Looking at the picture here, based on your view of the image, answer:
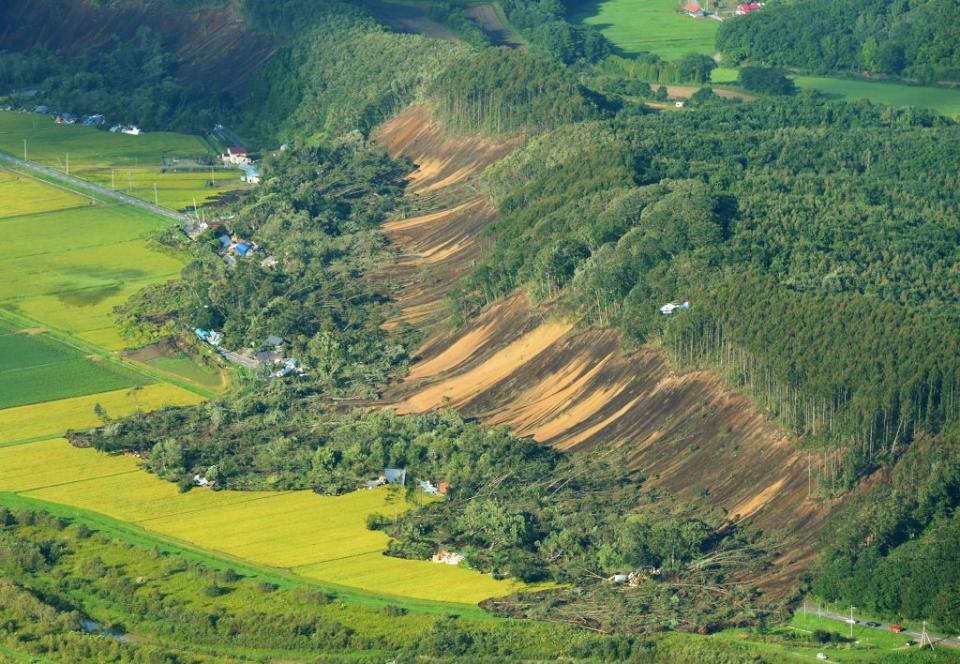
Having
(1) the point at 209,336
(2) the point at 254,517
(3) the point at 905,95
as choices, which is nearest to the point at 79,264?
(1) the point at 209,336

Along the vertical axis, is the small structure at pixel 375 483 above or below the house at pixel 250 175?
above

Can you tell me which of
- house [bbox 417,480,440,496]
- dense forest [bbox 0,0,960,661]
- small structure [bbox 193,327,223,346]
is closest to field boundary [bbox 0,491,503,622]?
dense forest [bbox 0,0,960,661]

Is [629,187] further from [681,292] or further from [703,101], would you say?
[703,101]

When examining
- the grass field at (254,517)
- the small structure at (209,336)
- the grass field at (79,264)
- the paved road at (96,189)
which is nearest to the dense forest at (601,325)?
the small structure at (209,336)

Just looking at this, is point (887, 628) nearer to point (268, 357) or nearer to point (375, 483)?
point (375, 483)

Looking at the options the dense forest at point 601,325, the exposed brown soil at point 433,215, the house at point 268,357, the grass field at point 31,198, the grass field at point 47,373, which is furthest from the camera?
the grass field at point 31,198

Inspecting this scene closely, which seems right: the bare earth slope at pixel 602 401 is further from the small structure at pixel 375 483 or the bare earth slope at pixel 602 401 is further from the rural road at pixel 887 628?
the small structure at pixel 375 483
